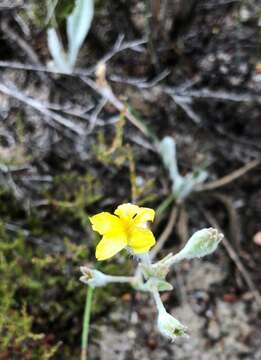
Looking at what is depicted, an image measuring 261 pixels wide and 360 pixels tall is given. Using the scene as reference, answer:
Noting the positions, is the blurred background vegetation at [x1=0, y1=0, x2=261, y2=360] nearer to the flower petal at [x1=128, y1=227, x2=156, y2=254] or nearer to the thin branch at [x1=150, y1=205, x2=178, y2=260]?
the thin branch at [x1=150, y1=205, x2=178, y2=260]

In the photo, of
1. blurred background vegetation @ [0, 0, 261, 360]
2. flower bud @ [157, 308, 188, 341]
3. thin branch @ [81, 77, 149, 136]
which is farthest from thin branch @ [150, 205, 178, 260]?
flower bud @ [157, 308, 188, 341]

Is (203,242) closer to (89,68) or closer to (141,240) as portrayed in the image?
(141,240)

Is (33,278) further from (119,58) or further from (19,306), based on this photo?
(119,58)

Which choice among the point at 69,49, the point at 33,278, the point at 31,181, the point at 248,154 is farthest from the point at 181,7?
the point at 33,278

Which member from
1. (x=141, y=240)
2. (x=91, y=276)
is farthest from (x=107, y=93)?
(x=141, y=240)

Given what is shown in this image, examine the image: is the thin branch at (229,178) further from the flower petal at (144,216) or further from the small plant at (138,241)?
the flower petal at (144,216)

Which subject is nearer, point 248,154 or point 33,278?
point 33,278

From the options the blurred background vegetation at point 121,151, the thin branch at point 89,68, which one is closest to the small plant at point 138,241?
the blurred background vegetation at point 121,151
